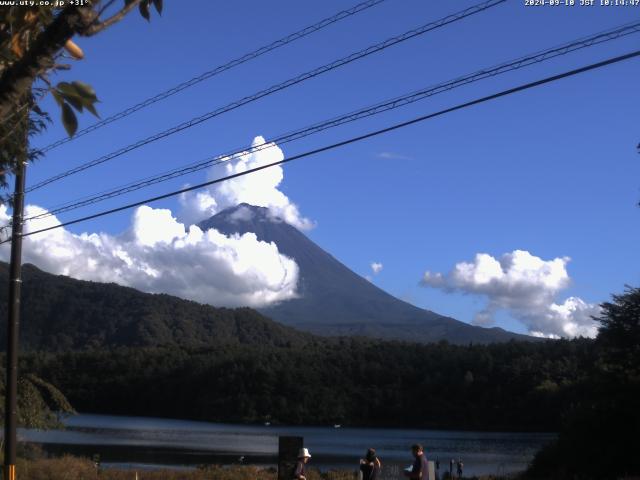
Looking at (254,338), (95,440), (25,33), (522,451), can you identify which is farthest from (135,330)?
(25,33)

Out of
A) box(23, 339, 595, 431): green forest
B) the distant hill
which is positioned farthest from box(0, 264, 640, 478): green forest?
the distant hill

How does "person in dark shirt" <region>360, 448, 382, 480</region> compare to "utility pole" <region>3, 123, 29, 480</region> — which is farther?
"person in dark shirt" <region>360, 448, 382, 480</region>

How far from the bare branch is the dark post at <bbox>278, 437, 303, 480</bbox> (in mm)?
13034

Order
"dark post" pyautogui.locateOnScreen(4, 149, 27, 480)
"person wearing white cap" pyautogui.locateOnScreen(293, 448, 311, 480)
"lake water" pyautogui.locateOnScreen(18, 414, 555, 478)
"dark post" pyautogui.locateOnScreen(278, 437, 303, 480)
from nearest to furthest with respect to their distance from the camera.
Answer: "dark post" pyautogui.locateOnScreen(4, 149, 27, 480)
"person wearing white cap" pyautogui.locateOnScreen(293, 448, 311, 480)
"dark post" pyautogui.locateOnScreen(278, 437, 303, 480)
"lake water" pyautogui.locateOnScreen(18, 414, 555, 478)

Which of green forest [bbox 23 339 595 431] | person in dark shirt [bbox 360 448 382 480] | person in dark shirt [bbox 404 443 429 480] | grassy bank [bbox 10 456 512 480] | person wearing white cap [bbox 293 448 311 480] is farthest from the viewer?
green forest [bbox 23 339 595 431]

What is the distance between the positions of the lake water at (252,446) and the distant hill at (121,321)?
7604 cm

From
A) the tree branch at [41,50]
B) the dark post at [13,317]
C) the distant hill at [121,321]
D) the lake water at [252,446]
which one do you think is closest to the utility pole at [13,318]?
the dark post at [13,317]

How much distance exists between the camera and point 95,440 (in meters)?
66.4

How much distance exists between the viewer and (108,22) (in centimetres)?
404

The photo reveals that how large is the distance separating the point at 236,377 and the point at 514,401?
3371 cm

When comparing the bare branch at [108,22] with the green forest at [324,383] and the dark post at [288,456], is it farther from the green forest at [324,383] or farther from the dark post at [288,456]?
the green forest at [324,383]

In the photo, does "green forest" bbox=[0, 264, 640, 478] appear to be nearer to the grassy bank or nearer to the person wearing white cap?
the grassy bank

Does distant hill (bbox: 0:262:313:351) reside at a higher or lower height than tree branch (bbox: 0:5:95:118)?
higher

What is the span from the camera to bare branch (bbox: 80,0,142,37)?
4027 millimetres
